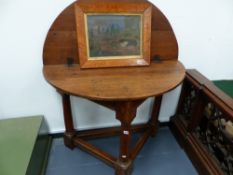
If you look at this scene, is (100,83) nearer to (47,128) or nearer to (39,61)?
(39,61)

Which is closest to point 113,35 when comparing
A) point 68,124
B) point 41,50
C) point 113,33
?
point 113,33

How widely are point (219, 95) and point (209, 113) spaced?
0.18 m

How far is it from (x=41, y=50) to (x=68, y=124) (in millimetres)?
522

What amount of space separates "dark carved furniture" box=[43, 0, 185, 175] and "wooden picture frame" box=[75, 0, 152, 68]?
6 centimetres

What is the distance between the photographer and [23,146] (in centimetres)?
128

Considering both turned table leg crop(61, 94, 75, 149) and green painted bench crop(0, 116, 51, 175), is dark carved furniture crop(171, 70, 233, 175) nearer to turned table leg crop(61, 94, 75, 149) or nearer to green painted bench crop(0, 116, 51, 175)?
turned table leg crop(61, 94, 75, 149)

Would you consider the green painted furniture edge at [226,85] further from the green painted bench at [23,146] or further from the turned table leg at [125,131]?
the green painted bench at [23,146]

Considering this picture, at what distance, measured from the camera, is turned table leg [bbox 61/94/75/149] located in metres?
1.39

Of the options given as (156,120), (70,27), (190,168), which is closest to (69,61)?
(70,27)

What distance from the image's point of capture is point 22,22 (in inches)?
47.6

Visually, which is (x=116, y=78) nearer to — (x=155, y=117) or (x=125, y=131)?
(x=125, y=131)

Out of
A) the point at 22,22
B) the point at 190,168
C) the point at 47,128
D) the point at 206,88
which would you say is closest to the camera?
the point at 22,22

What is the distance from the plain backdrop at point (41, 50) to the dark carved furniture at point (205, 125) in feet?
0.52

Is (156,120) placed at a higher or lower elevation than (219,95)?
lower
